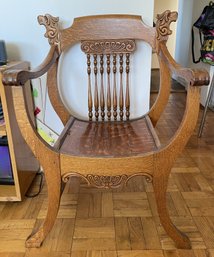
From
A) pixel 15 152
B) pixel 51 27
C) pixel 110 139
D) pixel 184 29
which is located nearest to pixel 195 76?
pixel 110 139

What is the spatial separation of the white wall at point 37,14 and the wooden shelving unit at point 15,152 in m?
0.08

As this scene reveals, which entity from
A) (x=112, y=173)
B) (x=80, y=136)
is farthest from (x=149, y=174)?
(x=80, y=136)

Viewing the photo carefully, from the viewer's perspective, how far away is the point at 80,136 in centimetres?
88

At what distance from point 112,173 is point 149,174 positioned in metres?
0.11

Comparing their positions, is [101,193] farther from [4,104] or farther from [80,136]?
[4,104]

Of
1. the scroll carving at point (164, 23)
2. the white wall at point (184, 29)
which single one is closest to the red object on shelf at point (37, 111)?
the scroll carving at point (164, 23)

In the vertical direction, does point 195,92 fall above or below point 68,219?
above

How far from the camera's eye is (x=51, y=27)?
93 cm

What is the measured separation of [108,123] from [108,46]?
0.96 ft

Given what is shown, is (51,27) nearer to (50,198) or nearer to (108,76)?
(108,76)

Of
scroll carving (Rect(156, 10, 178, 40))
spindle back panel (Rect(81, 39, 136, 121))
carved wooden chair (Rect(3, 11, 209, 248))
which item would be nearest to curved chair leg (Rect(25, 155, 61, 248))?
carved wooden chair (Rect(3, 11, 209, 248))

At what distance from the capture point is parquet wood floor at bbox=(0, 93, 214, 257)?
2.81 ft

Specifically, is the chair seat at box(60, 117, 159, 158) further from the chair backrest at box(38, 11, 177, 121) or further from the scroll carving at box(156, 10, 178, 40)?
the scroll carving at box(156, 10, 178, 40)

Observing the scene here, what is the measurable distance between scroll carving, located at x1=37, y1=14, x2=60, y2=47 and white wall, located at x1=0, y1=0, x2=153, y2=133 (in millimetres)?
110
